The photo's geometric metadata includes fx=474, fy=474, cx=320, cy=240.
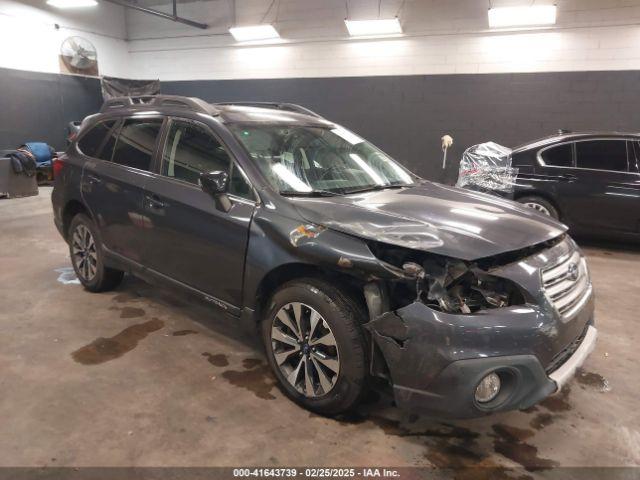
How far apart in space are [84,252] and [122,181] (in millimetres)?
993

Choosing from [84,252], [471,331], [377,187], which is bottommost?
[471,331]

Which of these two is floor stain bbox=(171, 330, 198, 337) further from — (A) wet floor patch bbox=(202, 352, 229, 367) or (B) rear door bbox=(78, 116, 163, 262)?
(B) rear door bbox=(78, 116, 163, 262)

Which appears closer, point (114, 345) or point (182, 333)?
point (114, 345)

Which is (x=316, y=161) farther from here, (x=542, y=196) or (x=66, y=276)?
(x=542, y=196)

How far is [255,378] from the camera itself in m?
2.79

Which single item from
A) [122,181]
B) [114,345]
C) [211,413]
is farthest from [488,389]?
[122,181]

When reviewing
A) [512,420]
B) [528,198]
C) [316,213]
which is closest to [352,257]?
[316,213]

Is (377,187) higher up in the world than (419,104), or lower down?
lower down

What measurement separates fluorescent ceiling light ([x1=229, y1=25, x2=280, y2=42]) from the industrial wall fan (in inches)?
138

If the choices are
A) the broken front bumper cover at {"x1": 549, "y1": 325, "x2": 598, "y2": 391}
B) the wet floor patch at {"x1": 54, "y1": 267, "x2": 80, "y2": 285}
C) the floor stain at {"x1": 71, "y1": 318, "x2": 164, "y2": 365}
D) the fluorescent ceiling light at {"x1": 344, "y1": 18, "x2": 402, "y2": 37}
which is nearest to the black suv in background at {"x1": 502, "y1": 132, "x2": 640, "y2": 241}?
the broken front bumper cover at {"x1": 549, "y1": 325, "x2": 598, "y2": 391}

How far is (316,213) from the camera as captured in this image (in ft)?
7.79

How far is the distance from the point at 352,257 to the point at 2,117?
432 inches

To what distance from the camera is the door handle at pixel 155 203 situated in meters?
3.04

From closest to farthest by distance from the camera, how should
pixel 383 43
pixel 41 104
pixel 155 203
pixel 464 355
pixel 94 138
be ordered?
1. pixel 464 355
2. pixel 155 203
3. pixel 94 138
4. pixel 383 43
5. pixel 41 104
